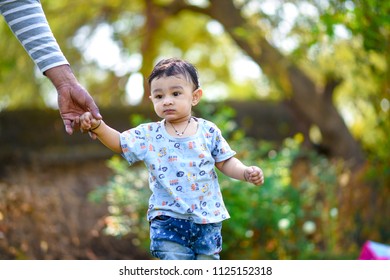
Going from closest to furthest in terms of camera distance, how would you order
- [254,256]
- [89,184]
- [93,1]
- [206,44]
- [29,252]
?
[29,252]
[254,256]
[89,184]
[93,1]
[206,44]

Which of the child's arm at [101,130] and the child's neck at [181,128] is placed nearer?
the child's arm at [101,130]

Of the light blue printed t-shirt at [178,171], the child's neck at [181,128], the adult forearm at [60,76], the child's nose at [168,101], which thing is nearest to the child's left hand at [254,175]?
the light blue printed t-shirt at [178,171]

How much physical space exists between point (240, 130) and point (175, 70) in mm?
4682

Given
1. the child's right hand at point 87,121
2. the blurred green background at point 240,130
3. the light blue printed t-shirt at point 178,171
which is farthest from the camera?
the blurred green background at point 240,130

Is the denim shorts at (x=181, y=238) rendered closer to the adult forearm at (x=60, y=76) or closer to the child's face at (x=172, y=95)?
the child's face at (x=172, y=95)

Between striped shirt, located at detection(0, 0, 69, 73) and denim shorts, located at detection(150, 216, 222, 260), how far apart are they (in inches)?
28.1

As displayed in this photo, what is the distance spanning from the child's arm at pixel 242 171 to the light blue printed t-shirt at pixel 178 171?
2.8 inches

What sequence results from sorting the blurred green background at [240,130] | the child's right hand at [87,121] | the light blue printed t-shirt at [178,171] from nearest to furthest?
1. the child's right hand at [87,121]
2. the light blue printed t-shirt at [178,171]
3. the blurred green background at [240,130]

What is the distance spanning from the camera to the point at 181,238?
264 centimetres

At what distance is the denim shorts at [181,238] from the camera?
2625mm

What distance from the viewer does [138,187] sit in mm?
5102

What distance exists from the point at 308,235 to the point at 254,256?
3.01ft
